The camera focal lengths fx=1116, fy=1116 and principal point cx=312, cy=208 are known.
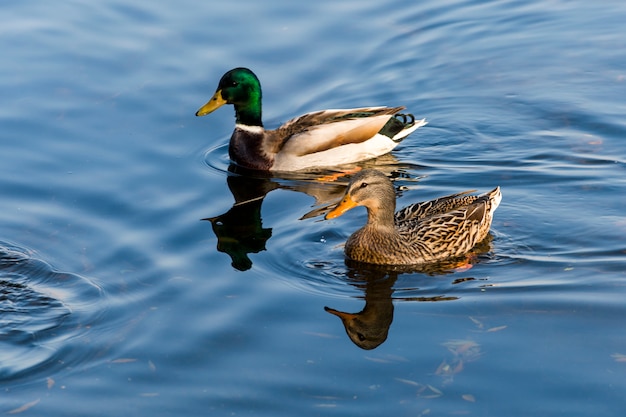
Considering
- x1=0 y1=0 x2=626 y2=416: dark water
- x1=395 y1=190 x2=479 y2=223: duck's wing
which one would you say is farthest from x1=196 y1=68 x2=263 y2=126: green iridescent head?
x1=395 y1=190 x2=479 y2=223: duck's wing

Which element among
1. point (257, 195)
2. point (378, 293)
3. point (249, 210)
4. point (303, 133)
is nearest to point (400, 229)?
point (378, 293)

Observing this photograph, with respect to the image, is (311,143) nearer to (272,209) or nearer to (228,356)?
(272,209)

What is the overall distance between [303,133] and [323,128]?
249 millimetres

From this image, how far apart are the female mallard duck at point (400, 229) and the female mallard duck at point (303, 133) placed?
2893 millimetres

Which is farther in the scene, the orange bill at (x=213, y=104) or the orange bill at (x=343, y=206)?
the orange bill at (x=213, y=104)

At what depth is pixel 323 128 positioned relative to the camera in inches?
496

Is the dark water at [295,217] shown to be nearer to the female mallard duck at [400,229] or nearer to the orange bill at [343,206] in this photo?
the female mallard duck at [400,229]

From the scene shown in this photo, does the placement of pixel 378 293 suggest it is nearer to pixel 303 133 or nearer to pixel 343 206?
pixel 343 206

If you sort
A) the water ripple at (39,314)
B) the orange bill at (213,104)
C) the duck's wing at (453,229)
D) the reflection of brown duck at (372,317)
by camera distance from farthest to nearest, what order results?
the orange bill at (213,104)
the duck's wing at (453,229)
the reflection of brown duck at (372,317)
the water ripple at (39,314)

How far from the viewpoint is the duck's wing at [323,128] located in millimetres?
12555

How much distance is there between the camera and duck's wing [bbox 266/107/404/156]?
494 inches

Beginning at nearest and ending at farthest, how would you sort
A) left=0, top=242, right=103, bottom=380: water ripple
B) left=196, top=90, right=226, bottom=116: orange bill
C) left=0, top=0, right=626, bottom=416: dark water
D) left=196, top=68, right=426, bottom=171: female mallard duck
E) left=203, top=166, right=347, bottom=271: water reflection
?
1. left=0, top=0, right=626, bottom=416: dark water
2. left=0, top=242, right=103, bottom=380: water ripple
3. left=203, top=166, right=347, bottom=271: water reflection
4. left=196, top=68, right=426, bottom=171: female mallard duck
5. left=196, top=90, right=226, bottom=116: orange bill

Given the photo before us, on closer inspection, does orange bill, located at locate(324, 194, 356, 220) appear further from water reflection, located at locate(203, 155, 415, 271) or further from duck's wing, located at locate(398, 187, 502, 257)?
water reflection, located at locate(203, 155, 415, 271)

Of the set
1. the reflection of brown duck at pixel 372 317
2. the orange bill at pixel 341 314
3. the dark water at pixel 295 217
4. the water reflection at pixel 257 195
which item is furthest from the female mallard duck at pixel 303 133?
the orange bill at pixel 341 314
